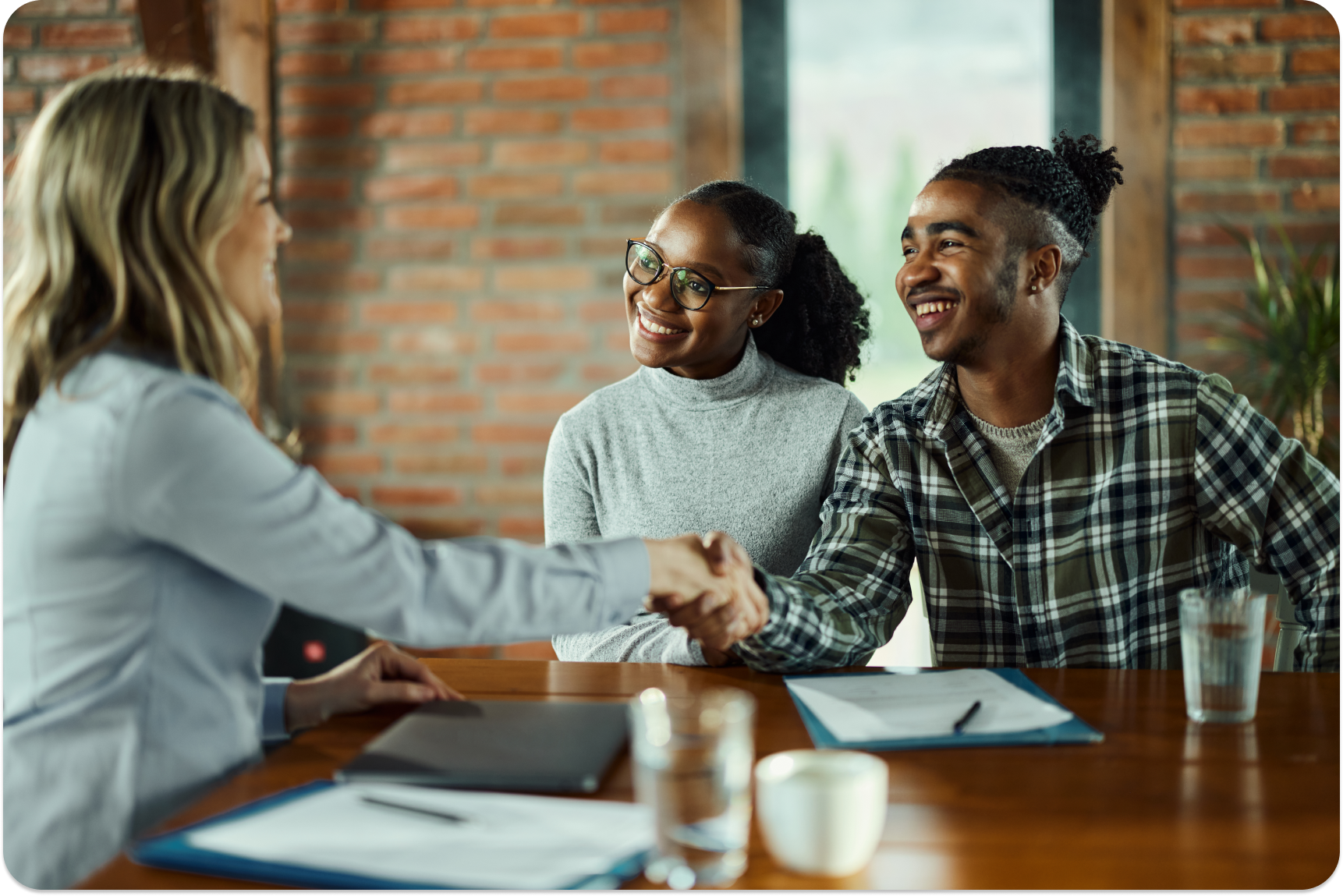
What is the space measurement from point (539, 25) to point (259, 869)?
265cm

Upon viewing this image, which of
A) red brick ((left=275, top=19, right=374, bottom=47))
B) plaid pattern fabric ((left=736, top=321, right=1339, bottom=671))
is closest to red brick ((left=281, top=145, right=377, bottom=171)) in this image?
red brick ((left=275, top=19, right=374, bottom=47))

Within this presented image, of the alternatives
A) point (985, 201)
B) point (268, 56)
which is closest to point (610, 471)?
point (985, 201)

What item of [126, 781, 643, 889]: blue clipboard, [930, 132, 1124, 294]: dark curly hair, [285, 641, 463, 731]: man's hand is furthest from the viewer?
[930, 132, 1124, 294]: dark curly hair

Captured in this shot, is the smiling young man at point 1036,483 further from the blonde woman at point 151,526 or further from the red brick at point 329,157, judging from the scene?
the red brick at point 329,157

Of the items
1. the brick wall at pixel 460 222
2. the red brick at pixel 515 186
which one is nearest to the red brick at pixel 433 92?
the brick wall at pixel 460 222

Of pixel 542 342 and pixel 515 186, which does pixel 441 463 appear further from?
pixel 515 186

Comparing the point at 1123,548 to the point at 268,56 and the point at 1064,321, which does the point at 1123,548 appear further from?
the point at 268,56

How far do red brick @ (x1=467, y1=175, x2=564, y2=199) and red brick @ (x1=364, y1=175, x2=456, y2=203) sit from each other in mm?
65

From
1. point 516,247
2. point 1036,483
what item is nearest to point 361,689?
point 1036,483

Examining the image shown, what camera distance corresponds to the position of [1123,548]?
1.46m

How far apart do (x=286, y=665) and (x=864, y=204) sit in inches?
76.1

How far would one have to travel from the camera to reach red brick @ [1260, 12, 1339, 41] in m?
2.70

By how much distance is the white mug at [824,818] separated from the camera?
70 cm

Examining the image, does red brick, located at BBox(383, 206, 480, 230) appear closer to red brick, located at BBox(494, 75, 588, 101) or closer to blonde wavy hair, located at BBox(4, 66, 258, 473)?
red brick, located at BBox(494, 75, 588, 101)
